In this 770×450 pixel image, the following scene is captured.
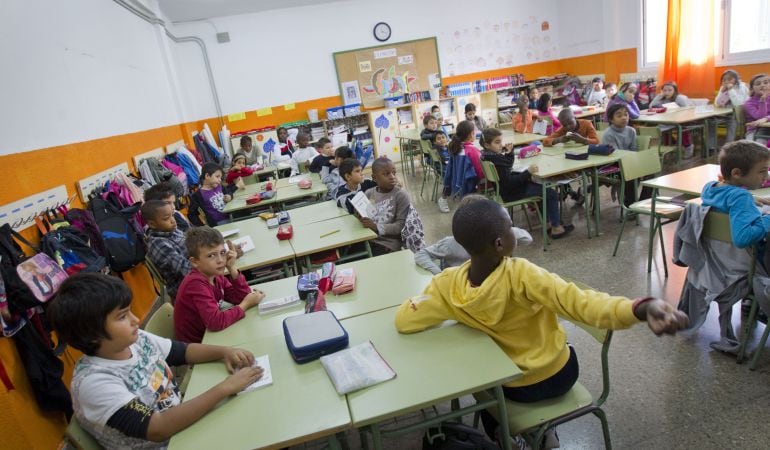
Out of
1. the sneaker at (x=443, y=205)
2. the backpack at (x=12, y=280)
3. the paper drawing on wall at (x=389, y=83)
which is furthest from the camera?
the paper drawing on wall at (x=389, y=83)

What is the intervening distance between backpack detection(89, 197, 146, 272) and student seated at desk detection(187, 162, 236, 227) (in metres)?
Result: 1.04

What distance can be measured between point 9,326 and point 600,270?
3.74 m

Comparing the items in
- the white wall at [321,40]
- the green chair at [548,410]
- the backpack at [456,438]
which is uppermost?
the white wall at [321,40]

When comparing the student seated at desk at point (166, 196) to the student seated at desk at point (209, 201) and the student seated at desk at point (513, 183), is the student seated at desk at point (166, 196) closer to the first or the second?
the student seated at desk at point (209, 201)

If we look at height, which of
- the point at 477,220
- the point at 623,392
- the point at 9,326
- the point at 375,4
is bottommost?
the point at 623,392

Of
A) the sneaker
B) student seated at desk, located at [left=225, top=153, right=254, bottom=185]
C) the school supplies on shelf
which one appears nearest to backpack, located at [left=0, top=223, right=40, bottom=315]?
the school supplies on shelf

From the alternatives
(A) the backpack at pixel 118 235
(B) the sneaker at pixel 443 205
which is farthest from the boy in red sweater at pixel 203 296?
(B) the sneaker at pixel 443 205

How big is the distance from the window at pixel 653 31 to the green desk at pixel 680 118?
2462 mm

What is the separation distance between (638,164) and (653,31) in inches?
251

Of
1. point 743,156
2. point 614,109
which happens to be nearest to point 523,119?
point 614,109

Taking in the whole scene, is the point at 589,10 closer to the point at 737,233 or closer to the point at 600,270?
the point at 600,270

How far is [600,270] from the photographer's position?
3.66 m

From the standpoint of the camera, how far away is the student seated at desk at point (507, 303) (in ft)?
4.83

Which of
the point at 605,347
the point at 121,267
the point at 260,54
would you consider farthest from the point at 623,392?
the point at 260,54
